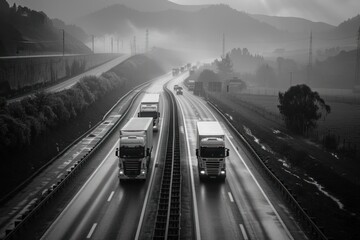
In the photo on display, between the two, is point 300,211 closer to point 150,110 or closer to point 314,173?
point 314,173

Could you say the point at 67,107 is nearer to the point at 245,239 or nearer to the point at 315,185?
the point at 315,185

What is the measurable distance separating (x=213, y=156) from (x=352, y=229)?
12974 millimetres

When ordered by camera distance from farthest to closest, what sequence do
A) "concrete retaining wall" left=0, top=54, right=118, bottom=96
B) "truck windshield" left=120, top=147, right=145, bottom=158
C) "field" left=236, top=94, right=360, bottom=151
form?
"concrete retaining wall" left=0, top=54, right=118, bottom=96 < "field" left=236, top=94, right=360, bottom=151 < "truck windshield" left=120, top=147, right=145, bottom=158

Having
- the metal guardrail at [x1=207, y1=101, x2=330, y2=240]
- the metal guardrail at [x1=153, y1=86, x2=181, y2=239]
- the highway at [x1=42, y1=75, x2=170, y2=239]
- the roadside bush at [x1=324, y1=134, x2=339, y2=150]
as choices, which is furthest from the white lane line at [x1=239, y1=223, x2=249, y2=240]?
the roadside bush at [x1=324, y1=134, x2=339, y2=150]

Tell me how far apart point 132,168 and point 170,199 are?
6.18m

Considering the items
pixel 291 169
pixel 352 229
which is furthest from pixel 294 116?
pixel 352 229

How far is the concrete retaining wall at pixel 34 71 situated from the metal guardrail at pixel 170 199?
32584mm

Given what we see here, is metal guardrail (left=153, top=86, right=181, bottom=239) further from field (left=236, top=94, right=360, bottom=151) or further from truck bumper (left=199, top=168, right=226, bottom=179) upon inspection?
field (left=236, top=94, right=360, bottom=151)

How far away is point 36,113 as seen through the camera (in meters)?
51.6

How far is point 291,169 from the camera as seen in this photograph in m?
47.7

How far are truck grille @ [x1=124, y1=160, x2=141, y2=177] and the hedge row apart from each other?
485 inches

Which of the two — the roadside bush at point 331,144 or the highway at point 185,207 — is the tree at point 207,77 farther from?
the highway at point 185,207

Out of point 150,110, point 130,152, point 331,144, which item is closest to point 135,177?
point 130,152

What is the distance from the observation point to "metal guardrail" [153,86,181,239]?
89.3ft
